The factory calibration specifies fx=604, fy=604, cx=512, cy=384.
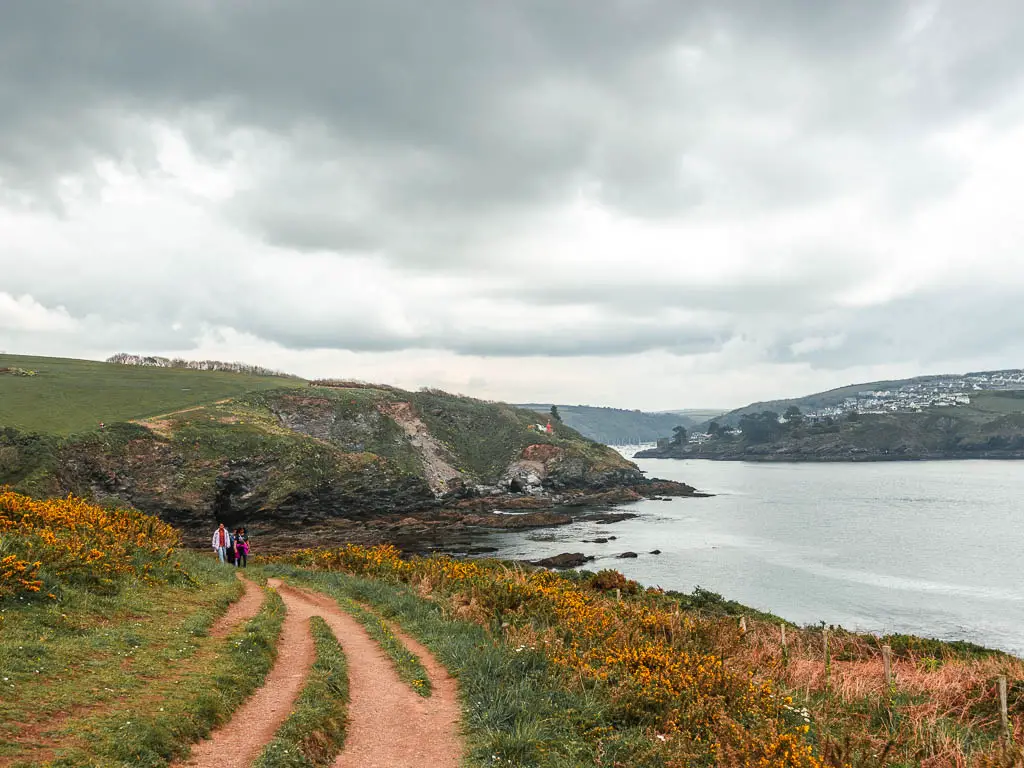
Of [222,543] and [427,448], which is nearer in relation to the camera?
[222,543]

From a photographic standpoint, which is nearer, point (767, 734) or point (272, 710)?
point (767, 734)

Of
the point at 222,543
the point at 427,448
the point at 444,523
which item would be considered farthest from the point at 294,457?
the point at 222,543

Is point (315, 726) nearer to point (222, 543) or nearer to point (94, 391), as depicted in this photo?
point (222, 543)

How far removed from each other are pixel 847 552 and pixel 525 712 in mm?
65986

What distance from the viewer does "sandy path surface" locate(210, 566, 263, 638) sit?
1390 cm

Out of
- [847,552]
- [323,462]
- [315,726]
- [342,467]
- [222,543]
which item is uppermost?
[315,726]

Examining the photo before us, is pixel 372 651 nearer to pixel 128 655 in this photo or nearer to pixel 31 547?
pixel 128 655

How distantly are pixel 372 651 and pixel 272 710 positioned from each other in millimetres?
4420

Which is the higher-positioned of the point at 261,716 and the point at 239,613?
the point at 261,716

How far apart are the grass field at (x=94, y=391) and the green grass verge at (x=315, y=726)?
69.8 m

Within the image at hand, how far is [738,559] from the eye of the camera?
6069cm

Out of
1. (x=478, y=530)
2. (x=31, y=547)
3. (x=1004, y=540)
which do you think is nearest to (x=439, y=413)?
(x=478, y=530)

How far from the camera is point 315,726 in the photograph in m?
8.53

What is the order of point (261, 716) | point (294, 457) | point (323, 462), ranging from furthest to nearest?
1. point (323, 462)
2. point (294, 457)
3. point (261, 716)
